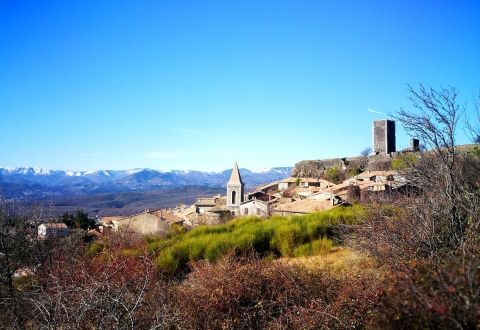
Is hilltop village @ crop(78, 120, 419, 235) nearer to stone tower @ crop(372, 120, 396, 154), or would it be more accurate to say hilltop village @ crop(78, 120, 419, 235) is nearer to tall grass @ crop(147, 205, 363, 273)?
stone tower @ crop(372, 120, 396, 154)

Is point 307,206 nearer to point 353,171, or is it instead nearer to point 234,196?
point 234,196

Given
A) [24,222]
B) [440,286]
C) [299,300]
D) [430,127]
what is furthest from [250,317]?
[24,222]

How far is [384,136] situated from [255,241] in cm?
3737

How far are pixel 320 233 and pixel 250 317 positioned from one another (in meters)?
6.92

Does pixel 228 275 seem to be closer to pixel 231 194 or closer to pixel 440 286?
pixel 440 286

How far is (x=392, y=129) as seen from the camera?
45.0 m

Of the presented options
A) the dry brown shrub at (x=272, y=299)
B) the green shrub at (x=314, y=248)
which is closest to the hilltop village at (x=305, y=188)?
the green shrub at (x=314, y=248)

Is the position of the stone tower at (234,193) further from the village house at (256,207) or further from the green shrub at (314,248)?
the green shrub at (314,248)

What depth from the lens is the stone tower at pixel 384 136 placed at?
146ft

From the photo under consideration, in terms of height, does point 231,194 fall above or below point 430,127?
below

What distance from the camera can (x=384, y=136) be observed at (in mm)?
44719

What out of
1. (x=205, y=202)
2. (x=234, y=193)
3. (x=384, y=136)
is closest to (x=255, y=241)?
(x=234, y=193)

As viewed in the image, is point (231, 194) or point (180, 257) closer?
point (180, 257)

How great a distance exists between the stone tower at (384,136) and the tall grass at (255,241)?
33.2 metres
